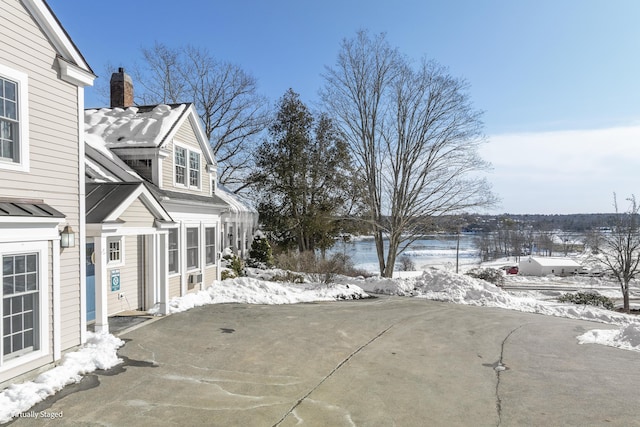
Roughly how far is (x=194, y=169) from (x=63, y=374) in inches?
355

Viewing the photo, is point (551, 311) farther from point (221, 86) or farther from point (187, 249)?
point (221, 86)

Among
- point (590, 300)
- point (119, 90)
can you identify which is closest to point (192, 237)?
point (119, 90)

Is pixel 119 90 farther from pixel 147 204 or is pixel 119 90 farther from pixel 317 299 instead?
pixel 317 299

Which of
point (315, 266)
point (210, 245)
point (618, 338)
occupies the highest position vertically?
point (210, 245)

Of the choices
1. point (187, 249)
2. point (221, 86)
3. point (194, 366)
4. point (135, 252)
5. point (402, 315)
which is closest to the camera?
point (194, 366)

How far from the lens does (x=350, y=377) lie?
6.78m

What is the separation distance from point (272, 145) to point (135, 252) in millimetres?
18062

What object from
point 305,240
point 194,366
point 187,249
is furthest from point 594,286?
point 194,366

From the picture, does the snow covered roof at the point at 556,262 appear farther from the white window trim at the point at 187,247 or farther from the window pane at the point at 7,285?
the window pane at the point at 7,285

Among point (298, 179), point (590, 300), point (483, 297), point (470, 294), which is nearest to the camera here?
point (483, 297)

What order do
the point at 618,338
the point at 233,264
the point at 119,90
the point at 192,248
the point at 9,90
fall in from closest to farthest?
the point at 9,90, the point at 618,338, the point at 192,248, the point at 119,90, the point at 233,264

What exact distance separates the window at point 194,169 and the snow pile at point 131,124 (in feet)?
5.00

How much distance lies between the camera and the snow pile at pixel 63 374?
17.6 ft

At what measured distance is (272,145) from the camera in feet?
92.0
